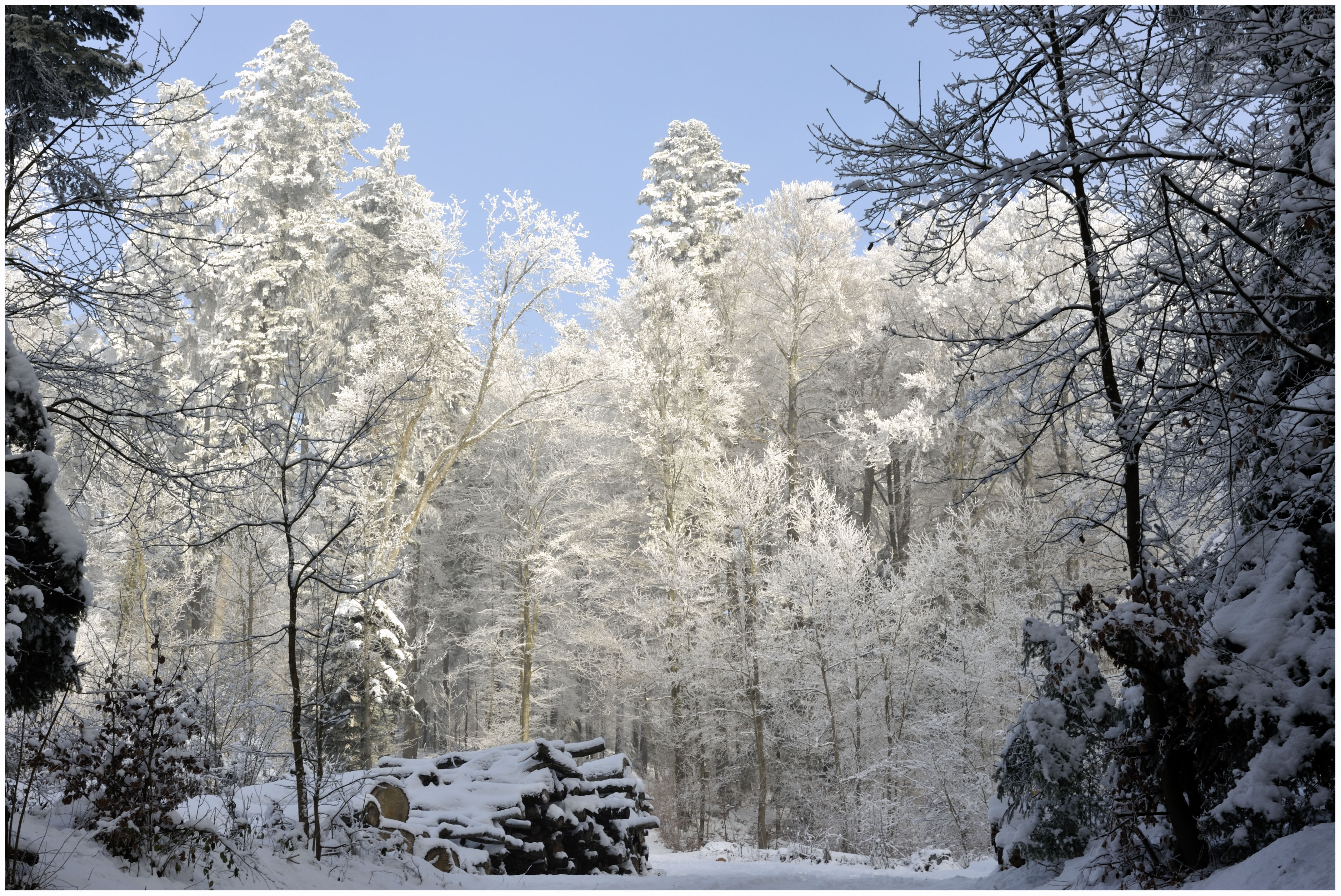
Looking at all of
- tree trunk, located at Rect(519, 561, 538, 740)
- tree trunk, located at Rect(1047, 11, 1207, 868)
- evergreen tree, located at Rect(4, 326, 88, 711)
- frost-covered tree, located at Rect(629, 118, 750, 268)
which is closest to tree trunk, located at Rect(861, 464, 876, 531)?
frost-covered tree, located at Rect(629, 118, 750, 268)

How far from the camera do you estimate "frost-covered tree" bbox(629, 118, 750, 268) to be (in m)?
23.1

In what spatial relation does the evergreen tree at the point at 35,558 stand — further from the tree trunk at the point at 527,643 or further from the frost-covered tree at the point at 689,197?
the frost-covered tree at the point at 689,197

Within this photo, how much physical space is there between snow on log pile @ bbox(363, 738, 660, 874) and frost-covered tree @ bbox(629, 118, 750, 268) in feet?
48.7

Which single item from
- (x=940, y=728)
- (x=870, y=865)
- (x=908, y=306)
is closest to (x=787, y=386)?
(x=908, y=306)

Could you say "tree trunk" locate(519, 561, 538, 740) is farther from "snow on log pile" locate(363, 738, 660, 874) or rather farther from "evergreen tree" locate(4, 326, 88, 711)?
"evergreen tree" locate(4, 326, 88, 711)

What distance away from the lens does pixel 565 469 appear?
1900 centimetres

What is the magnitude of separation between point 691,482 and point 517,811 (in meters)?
10.0

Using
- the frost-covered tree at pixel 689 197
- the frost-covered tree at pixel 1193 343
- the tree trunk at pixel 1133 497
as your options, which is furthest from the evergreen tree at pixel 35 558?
the frost-covered tree at pixel 689 197

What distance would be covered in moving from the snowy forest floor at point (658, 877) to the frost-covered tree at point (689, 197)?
16831 millimetres

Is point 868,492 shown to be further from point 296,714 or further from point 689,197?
point 296,714

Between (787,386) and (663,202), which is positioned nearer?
(787,386)

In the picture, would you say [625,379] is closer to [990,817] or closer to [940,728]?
[940,728]

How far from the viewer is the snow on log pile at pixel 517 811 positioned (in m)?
Answer: 7.80

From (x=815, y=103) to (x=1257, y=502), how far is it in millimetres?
3067
